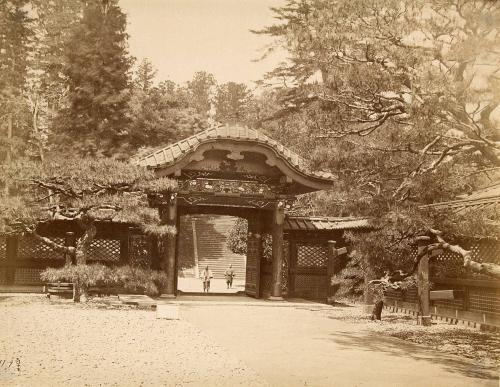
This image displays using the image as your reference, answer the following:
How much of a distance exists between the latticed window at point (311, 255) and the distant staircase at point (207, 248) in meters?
14.4

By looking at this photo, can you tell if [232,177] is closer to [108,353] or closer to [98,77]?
[98,77]

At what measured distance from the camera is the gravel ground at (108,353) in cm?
629

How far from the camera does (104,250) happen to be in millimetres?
17062

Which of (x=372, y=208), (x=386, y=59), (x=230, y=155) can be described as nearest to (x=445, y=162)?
(x=386, y=59)

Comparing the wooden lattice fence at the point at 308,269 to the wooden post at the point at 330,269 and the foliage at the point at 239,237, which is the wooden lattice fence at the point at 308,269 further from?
the foliage at the point at 239,237

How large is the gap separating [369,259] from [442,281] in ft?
10.8

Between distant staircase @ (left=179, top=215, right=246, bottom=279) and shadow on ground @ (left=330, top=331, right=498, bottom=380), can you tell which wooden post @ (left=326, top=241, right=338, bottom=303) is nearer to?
shadow on ground @ (left=330, top=331, right=498, bottom=380)

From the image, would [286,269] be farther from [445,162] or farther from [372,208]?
[445,162]

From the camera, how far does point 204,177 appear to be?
638 inches

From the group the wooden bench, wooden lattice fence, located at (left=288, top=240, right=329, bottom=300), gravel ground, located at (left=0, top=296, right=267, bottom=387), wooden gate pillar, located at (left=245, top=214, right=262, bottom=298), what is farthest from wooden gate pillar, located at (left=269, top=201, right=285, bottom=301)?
gravel ground, located at (left=0, top=296, right=267, bottom=387)

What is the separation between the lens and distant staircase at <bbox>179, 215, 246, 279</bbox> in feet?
109

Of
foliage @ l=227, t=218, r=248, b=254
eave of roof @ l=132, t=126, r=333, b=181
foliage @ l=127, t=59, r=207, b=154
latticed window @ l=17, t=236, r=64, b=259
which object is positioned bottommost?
latticed window @ l=17, t=236, r=64, b=259

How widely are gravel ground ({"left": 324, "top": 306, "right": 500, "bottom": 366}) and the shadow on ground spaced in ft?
1.47

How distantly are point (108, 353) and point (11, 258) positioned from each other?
10.2m
